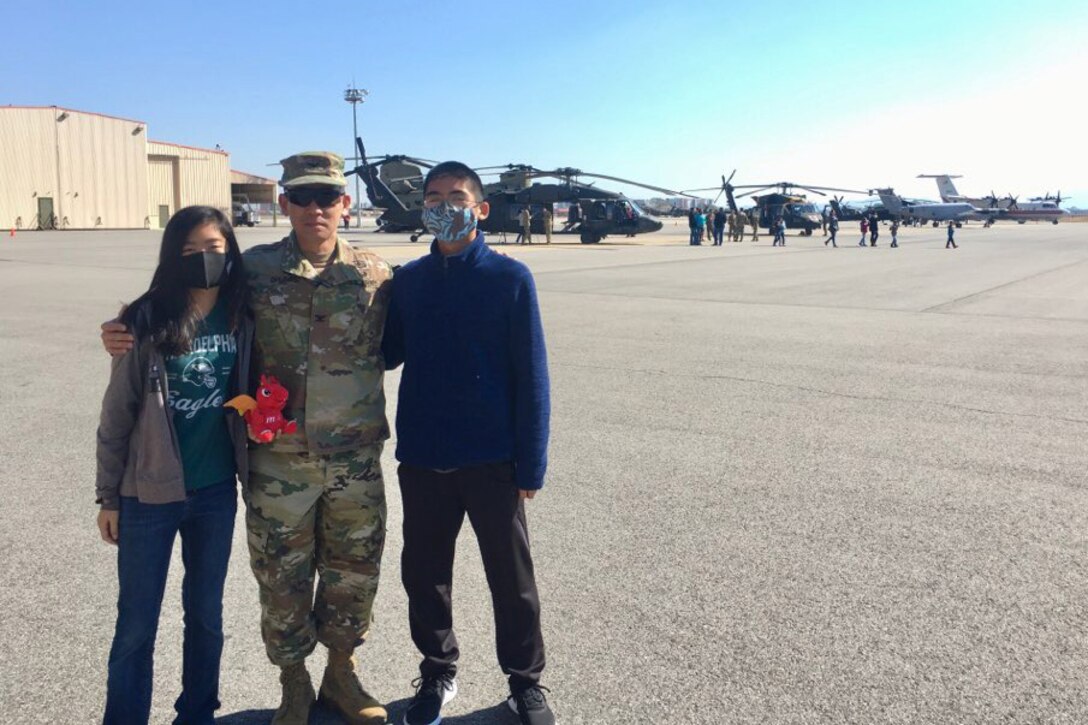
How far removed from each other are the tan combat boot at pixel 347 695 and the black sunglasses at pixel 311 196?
1.56 metres

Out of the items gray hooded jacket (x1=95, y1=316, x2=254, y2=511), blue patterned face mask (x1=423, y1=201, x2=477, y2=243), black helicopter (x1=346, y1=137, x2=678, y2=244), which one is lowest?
gray hooded jacket (x1=95, y1=316, x2=254, y2=511)

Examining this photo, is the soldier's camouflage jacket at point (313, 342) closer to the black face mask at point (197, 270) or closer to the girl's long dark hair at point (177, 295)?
the girl's long dark hair at point (177, 295)

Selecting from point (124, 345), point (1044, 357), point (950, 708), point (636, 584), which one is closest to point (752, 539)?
point (636, 584)

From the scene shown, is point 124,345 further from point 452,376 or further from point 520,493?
point 520,493

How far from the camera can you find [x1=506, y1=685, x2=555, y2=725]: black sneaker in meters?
2.72

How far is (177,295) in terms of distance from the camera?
2502mm

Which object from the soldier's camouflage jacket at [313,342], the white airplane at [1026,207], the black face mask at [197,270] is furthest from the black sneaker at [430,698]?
the white airplane at [1026,207]

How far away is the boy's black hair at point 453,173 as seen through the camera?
9.18 ft

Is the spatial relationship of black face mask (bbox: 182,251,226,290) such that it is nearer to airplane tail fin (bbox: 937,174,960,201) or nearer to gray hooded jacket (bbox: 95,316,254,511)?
gray hooded jacket (bbox: 95,316,254,511)

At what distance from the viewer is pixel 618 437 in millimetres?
6086

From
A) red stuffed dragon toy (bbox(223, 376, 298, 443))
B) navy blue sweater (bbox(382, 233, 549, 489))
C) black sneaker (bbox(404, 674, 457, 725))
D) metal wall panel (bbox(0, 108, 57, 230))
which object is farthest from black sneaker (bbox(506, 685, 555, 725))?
metal wall panel (bbox(0, 108, 57, 230))

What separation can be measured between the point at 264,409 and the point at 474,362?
697 millimetres

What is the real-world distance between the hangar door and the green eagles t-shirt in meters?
60.0

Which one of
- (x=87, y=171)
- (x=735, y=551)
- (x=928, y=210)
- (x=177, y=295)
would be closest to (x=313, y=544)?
(x=177, y=295)
